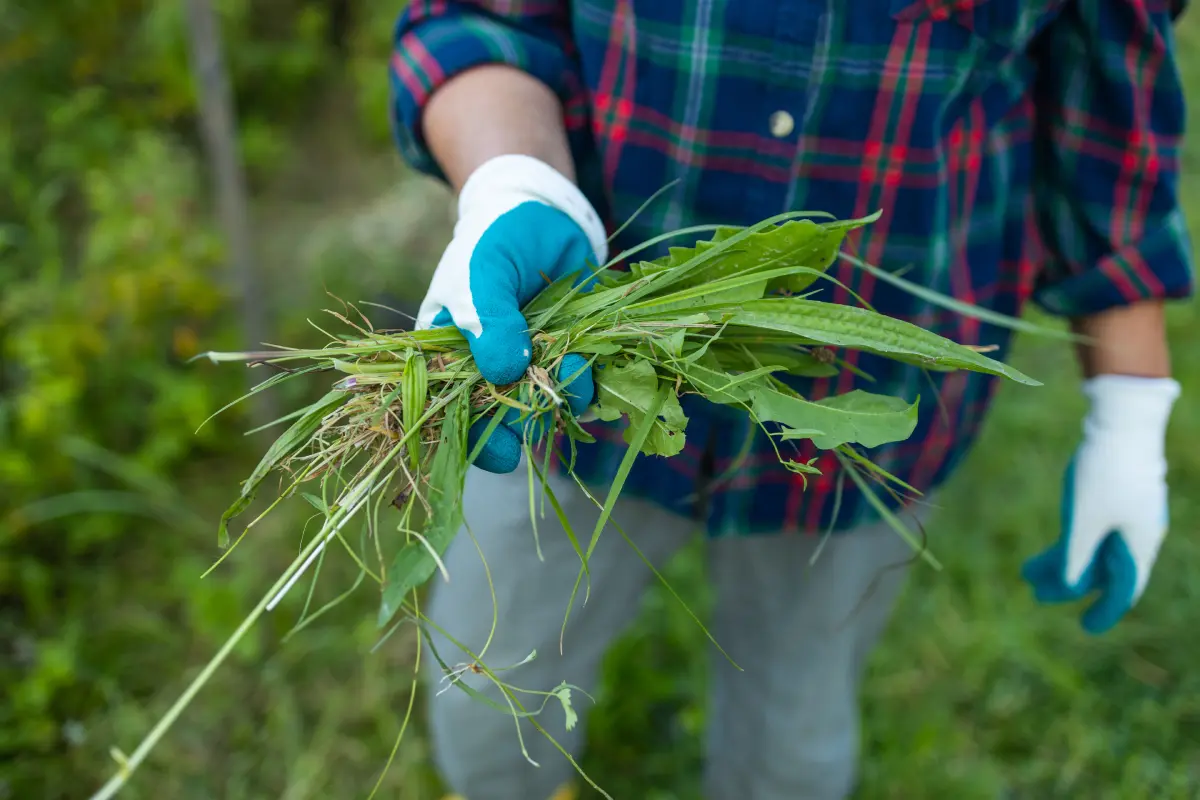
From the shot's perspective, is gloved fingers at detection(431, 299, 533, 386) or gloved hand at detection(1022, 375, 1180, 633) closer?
gloved fingers at detection(431, 299, 533, 386)

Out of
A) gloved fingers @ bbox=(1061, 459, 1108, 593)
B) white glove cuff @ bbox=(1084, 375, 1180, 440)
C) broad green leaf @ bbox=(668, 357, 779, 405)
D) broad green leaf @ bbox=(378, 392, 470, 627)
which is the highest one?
broad green leaf @ bbox=(668, 357, 779, 405)

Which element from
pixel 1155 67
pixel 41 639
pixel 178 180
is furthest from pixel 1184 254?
pixel 178 180

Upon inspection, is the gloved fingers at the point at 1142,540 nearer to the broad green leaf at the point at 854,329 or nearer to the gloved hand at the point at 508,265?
the broad green leaf at the point at 854,329

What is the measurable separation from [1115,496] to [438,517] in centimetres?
102

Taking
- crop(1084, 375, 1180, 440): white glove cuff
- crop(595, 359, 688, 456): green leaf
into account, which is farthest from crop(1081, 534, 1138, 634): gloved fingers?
crop(595, 359, 688, 456): green leaf

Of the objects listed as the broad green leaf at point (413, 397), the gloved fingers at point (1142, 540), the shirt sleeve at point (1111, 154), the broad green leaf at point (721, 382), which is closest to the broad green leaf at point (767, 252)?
the broad green leaf at point (721, 382)

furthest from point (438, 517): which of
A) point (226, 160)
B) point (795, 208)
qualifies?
point (226, 160)

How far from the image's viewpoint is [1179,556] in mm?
2203

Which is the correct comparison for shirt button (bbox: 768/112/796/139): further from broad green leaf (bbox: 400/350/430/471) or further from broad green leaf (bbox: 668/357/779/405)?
broad green leaf (bbox: 400/350/430/471)

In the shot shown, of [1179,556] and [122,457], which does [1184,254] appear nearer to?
[1179,556]

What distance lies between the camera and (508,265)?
0.94 meters

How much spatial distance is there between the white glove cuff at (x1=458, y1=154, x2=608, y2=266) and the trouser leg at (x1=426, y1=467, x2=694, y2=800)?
34cm

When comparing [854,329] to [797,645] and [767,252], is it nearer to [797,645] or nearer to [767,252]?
[767,252]

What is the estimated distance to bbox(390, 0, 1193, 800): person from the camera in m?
1.01
